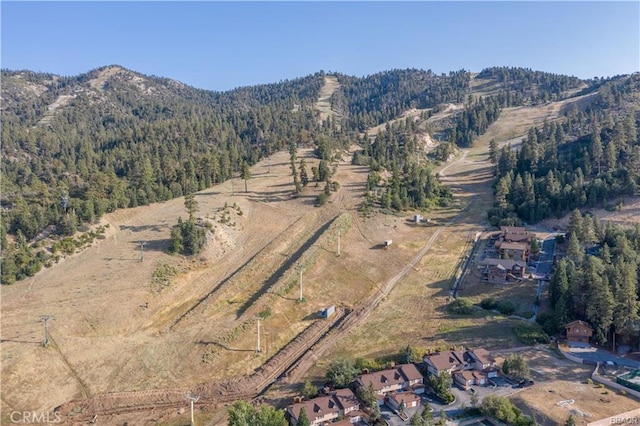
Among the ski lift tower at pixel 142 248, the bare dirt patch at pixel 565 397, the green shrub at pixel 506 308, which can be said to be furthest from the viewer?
the ski lift tower at pixel 142 248

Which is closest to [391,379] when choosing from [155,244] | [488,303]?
[488,303]

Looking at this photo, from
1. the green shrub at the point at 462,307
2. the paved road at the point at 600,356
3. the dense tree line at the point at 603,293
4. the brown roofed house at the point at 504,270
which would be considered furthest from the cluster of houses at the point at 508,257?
the paved road at the point at 600,356

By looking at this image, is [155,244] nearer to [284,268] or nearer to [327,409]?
[284,268]

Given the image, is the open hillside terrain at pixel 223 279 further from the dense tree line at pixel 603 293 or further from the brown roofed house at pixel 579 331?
the brown roofed house at pixel 579 331

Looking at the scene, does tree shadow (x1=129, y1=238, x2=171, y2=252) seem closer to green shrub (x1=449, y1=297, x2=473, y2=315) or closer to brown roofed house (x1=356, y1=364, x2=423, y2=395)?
brown roofed house (x1=356, y1=364, x2=423, y2=395)

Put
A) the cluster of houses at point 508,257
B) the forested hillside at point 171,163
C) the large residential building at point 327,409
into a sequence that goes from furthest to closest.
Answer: the forested hillside at point 171,163, the cluster of houses at point 508,257, the large residential building at point 327,409

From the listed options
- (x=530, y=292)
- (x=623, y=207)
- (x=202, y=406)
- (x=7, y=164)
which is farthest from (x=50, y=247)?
(x=623, y=207)
